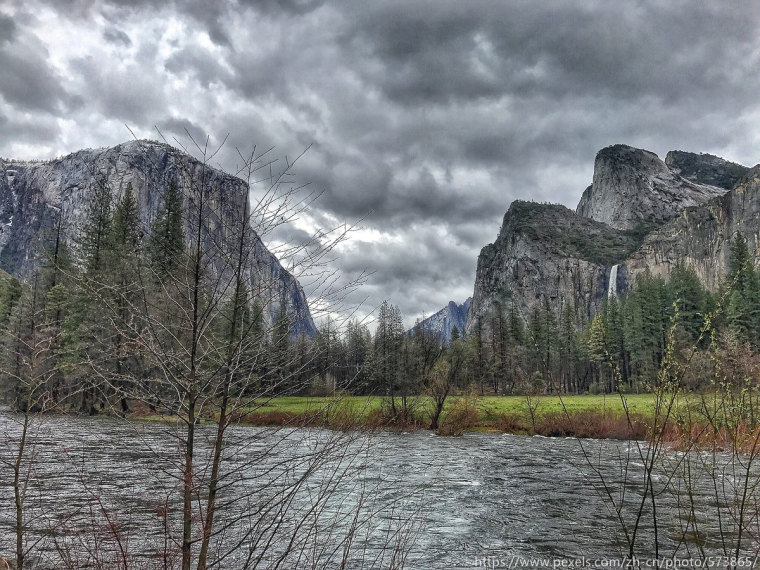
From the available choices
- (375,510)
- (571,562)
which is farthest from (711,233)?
(571,562)

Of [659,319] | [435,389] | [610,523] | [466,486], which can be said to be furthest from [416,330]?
[610,523]

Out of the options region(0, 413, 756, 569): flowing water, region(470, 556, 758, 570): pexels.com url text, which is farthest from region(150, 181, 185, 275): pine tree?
region(470, 556, 758, 570): pexels.com url text

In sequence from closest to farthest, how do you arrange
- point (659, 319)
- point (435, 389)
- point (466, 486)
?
point (466, 486)
point (435, 389)
point (659, 319)

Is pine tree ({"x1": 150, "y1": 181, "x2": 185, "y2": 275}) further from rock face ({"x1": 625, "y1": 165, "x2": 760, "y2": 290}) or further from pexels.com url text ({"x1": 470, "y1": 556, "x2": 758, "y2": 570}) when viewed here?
rock face ({"x1": 625, "y1": 165, "x2": 760, "y2": 290})

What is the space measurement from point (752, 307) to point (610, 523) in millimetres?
61080

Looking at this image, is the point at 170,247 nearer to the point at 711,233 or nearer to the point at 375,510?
the point at 375,510

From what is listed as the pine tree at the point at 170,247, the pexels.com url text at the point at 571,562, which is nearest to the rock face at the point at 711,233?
the pexels.com url text at the point at 571,562

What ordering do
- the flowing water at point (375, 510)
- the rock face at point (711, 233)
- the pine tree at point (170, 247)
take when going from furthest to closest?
the rock face at point (711, 233) < the flowing water at point (375, 510) < the pine tree at point (170, 247)

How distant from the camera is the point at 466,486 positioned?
15.1 m

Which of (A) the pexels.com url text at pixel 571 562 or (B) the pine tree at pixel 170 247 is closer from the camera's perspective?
(B) the pine tree at pixel 170 247

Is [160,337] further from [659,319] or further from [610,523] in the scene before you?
[659,319]

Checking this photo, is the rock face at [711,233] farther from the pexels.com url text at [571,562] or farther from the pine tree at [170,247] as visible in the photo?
the pine tree at [170,247]

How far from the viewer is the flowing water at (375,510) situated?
5.51m

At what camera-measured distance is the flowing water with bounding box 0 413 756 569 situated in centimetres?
551
